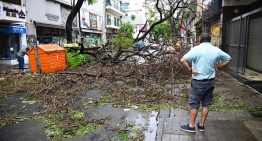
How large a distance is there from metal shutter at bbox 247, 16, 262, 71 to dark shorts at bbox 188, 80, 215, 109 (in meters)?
6.63

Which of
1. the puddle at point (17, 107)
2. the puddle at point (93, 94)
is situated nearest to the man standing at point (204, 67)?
the puddle at point (93, 94)

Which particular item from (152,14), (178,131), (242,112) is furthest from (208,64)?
(152,14)

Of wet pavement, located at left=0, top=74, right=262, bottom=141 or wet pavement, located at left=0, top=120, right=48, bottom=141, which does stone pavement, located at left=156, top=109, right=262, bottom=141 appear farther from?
wet pavement, located at left=0, top=120, right=48, bottom=141

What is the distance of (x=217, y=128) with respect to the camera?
4898 millimetres

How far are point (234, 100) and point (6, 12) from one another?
17.1 metres

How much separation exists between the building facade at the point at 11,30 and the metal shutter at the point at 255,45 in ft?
52.5

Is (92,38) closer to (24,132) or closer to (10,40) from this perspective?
(10,40)

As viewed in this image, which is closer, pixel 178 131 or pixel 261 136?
pixel 261 136

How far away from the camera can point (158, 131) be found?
488cm

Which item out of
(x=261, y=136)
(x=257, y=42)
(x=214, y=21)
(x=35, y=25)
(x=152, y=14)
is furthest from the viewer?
(x=152, y=14)

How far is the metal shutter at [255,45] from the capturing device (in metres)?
10.2

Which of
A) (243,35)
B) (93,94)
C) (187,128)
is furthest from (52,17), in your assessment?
→ (187,128)

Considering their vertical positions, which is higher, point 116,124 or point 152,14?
point 152,14

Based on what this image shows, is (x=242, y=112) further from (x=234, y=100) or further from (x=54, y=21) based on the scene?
(x=54, y=21)
